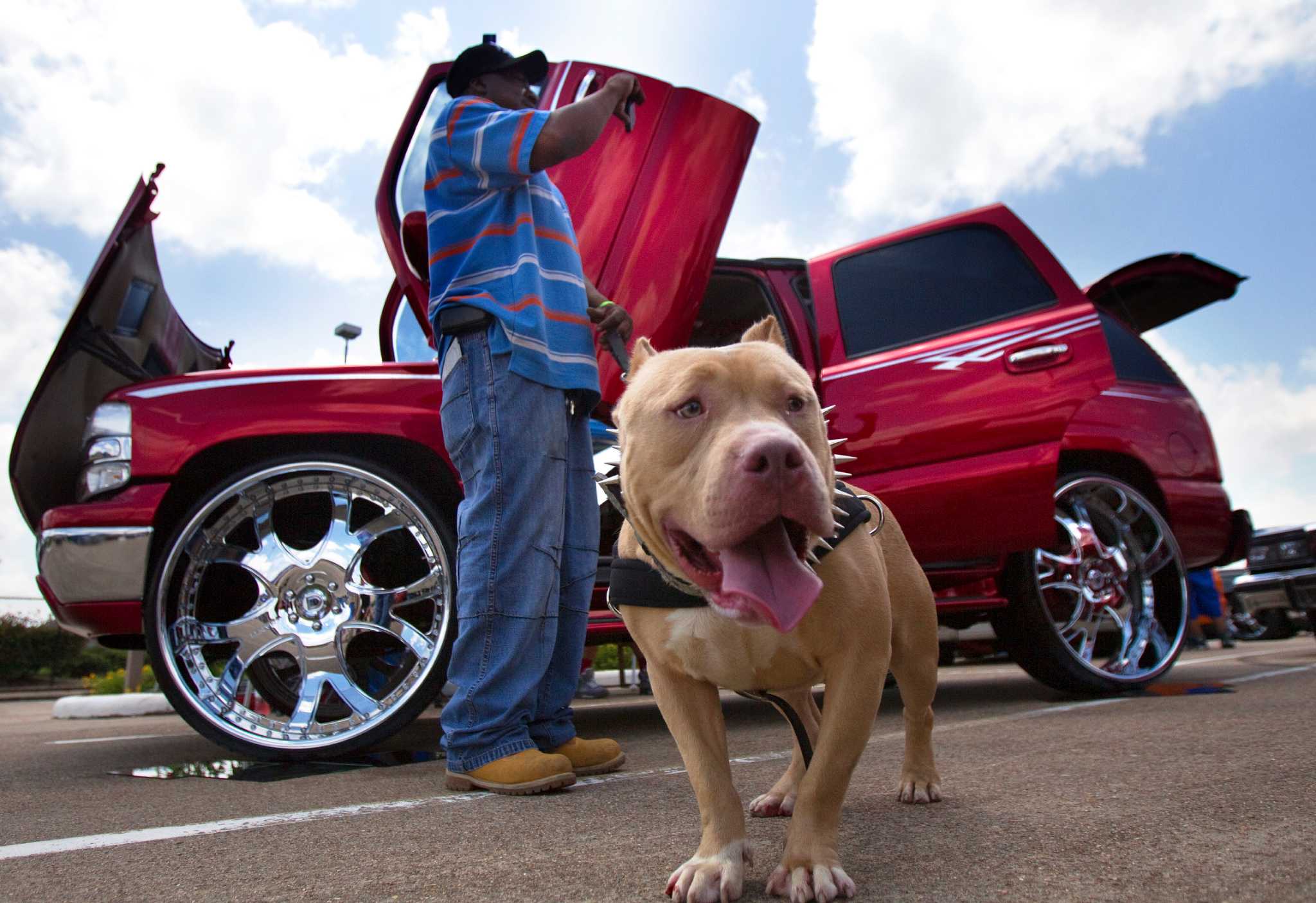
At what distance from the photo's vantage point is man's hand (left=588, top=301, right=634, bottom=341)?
2.67 meters

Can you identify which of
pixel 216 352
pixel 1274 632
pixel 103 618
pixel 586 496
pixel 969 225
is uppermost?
pixel 969 225

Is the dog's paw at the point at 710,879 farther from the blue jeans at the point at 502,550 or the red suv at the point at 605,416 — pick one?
the red suv at the point at 605,416

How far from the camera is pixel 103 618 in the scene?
2762 millimetres

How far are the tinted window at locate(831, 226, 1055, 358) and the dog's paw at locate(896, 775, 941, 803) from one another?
230 centimetres

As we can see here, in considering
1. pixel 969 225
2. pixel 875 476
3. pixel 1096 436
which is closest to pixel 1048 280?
pixel 969 225

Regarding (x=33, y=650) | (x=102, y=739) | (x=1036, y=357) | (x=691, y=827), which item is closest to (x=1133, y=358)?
(x=1036, y=357)

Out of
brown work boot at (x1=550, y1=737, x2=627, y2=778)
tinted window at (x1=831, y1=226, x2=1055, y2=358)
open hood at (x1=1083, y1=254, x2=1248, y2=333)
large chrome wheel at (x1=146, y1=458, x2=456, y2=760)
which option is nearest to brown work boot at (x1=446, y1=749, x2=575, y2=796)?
brown work boot at (x1=550, y1=737, x2=627, y2=778)

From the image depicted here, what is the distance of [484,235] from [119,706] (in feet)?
20.5

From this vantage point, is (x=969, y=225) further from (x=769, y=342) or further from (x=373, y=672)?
(x=373, y=672)

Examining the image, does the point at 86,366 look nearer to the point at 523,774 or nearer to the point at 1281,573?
the point at 523,774

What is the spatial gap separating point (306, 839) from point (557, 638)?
0.99m

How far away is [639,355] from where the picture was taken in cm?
176

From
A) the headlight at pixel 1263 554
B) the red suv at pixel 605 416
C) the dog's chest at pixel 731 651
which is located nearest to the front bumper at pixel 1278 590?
the headlight at pixel 1263 554

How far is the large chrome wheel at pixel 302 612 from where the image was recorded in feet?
9.02
